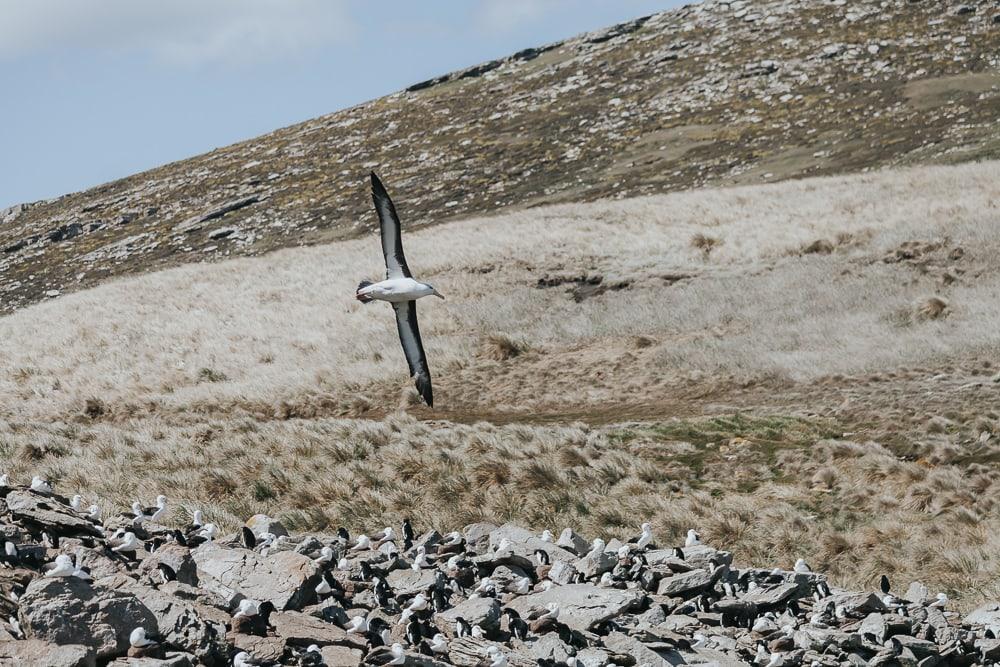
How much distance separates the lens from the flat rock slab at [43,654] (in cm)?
706

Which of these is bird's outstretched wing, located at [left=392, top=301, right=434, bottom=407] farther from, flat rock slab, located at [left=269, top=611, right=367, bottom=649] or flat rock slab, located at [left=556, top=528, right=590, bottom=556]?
flat rock slab, located at [left=269, top=611, right=367, bottom=649]

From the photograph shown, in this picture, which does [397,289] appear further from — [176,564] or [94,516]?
[176,564]

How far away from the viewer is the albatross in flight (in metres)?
15.4

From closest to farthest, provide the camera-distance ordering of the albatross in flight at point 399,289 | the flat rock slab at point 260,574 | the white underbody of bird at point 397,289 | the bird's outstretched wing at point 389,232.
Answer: the flat rock slab at point 260,574 < the bird's outstretched wing at point 389,232 < the albatross in flight at point 399,289 < the white underbody of bird at point 397,289

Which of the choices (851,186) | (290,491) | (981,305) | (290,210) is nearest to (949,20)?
(851,186)

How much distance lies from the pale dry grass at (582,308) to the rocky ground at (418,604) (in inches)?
461

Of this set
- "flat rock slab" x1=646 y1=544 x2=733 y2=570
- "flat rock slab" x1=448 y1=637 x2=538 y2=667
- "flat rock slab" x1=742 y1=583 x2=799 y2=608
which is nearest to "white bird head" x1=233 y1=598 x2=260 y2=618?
"flat rock slab" x1=448 y1=637 x2=538 y2=667

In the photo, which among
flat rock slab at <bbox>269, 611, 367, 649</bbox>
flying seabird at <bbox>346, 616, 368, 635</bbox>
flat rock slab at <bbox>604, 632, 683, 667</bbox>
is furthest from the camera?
flat rock slab at <bbox>604, 632, 683, 667</bbox>

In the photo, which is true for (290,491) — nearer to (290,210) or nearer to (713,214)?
(713,214)

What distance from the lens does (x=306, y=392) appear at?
1059 inches

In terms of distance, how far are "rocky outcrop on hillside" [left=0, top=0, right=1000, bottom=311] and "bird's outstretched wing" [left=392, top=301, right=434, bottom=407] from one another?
38.2 metres

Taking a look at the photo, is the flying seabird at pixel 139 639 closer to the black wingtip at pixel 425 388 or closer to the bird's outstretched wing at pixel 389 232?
the bird's outstretched wing at pixel 389 232

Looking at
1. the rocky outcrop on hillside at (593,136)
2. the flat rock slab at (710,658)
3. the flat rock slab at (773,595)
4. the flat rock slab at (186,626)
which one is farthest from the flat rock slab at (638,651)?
the rocky outcrop on hillside at (593,136)

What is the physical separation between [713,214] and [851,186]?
5.88 meters
